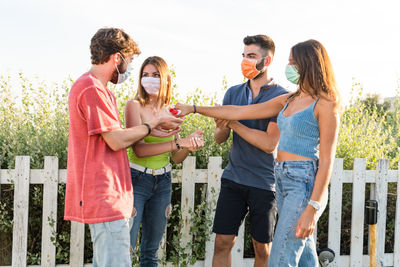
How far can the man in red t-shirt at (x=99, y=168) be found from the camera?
7.60 ft

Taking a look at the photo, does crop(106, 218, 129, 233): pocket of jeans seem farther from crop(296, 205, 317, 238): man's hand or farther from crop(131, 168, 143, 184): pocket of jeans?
crop(296, 205, 317, 238): man's hand

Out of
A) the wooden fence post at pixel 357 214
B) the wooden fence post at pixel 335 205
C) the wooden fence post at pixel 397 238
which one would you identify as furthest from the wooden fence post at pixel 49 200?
the wooden fence post at pixel 397 238

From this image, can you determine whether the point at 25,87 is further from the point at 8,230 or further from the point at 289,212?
the point at 289,212

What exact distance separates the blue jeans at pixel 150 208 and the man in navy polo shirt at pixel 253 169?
1.66ft

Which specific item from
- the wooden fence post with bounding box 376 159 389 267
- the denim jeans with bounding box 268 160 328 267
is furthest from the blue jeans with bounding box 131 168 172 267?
the wooden fence post with bounding box 376 159 389 267

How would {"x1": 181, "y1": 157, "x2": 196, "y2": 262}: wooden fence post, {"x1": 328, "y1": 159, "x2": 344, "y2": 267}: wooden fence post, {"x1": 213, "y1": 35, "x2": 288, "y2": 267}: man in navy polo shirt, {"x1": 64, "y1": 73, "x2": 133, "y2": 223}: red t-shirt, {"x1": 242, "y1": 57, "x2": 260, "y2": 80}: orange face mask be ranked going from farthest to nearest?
{"x1": 328, "y1": 159, "x2": 344, "y2": 267}: wooden fence post, {"x1": 181, "y1": 157, "x2": 196, "y2": 262}: wooden fence post, {"x1": 242, "y1": 57, "x2": 260, "y2": 80}: orange face mask, {"x1": 213, "y1": 35, "x2": 288, "y2": 267}: man in navy polo shirt, {"x1": 64, "y1": 73, "x2": 133, "y2": 223}: red t-shirt

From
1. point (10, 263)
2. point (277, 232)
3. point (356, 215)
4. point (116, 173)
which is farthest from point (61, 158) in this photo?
point (356, 215)

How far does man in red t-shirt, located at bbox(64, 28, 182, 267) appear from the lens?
2.32 meters

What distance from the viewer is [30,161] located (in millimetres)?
4242

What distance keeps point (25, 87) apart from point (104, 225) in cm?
369

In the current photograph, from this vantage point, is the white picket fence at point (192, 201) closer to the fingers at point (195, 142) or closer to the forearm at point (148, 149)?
the fingers at point (195, 142)

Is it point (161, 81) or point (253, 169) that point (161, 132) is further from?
point (253, 169)

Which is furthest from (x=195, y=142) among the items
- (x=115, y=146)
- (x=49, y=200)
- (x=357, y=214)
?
(x=357, y=214)

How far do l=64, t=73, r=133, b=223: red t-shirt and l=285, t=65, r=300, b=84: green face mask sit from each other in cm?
126
